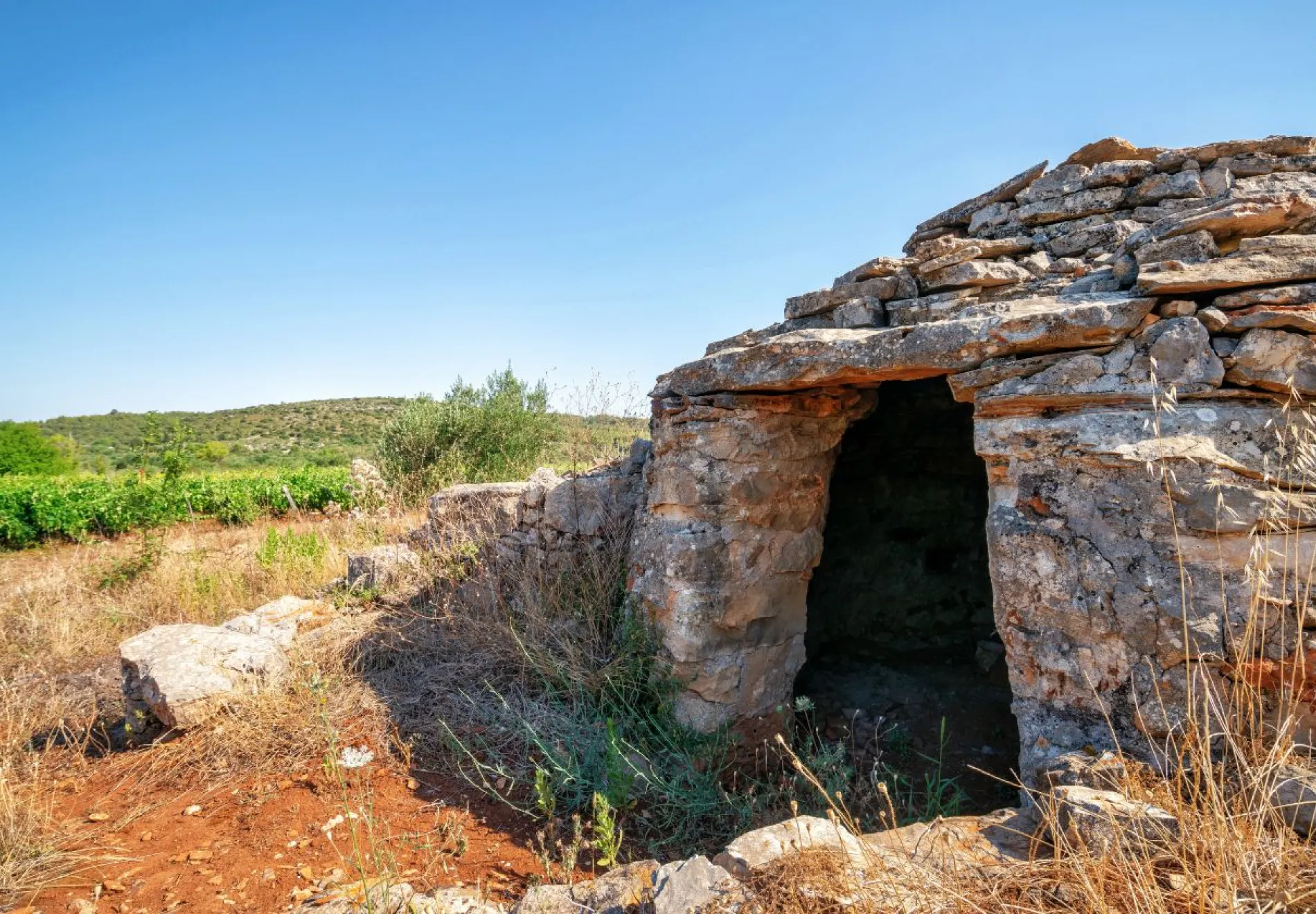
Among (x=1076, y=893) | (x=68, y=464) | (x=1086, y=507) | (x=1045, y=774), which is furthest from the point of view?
(x=68, y=464)

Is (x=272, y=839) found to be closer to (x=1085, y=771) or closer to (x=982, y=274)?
(x=1085, y=771)

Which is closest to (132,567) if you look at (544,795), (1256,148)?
(544,795)

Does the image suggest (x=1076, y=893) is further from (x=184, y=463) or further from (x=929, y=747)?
(x=184, y=463)

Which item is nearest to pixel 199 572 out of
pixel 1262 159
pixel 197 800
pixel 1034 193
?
pixel 197 800

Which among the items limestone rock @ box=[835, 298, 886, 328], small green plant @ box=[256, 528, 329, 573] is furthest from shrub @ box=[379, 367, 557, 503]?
limestone rock @ box=[835, 298, 886, 328]

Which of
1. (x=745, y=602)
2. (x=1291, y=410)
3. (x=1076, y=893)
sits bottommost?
(x=1076, y=893)

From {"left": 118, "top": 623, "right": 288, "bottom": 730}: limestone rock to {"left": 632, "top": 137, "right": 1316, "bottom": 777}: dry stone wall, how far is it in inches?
83.1

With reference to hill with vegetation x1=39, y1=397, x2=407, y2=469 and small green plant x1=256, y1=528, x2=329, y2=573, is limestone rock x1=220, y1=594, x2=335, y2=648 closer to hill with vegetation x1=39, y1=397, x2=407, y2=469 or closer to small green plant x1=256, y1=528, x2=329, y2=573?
small green plant x1=256, y1=528, x2=329, y2=573

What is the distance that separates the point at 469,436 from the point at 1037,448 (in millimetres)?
8676

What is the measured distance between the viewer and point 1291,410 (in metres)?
2.29

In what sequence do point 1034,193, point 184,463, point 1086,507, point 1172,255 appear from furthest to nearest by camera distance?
point 184,463, point 1034,193, point 1172,255, point 1086,507

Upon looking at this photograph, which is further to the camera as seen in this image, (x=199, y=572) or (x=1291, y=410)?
(x=199, y=572)

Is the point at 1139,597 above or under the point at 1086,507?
under

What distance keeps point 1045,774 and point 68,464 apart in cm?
2798
